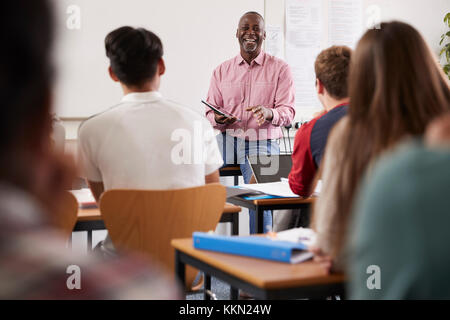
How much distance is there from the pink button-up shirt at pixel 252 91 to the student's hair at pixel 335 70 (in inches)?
74.1

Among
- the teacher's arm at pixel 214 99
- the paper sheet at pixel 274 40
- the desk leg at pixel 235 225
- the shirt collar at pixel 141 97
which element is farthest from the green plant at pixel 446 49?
the shirt collar at pixel 141 97

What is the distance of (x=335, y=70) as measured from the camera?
245cm

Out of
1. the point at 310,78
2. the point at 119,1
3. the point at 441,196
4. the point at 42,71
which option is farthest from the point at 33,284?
the point at 310,78

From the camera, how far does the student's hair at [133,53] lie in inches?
85.4

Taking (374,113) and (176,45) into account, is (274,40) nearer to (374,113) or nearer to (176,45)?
(176,45)

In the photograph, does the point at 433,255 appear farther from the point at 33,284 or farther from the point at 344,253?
the point at 344,253

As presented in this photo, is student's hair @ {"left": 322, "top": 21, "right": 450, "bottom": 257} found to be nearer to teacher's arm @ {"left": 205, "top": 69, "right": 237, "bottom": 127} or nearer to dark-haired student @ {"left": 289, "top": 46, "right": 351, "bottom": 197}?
dark-haired student @ {"left": 289, "top": 46, "right": 351, "bottom": 197}

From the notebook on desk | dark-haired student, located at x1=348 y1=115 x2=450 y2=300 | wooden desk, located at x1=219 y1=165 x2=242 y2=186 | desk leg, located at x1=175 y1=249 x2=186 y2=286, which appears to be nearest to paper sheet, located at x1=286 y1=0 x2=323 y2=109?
wooden desk, located at x1=219 y1=165 x2=242 y2=186

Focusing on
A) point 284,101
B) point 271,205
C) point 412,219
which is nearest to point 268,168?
point 271,205

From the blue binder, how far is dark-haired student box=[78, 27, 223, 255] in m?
0.52

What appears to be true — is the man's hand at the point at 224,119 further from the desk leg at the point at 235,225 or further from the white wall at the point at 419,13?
the white wall at the point at 419,13

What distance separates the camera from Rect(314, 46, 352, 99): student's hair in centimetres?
245

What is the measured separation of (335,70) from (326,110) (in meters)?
0.20
